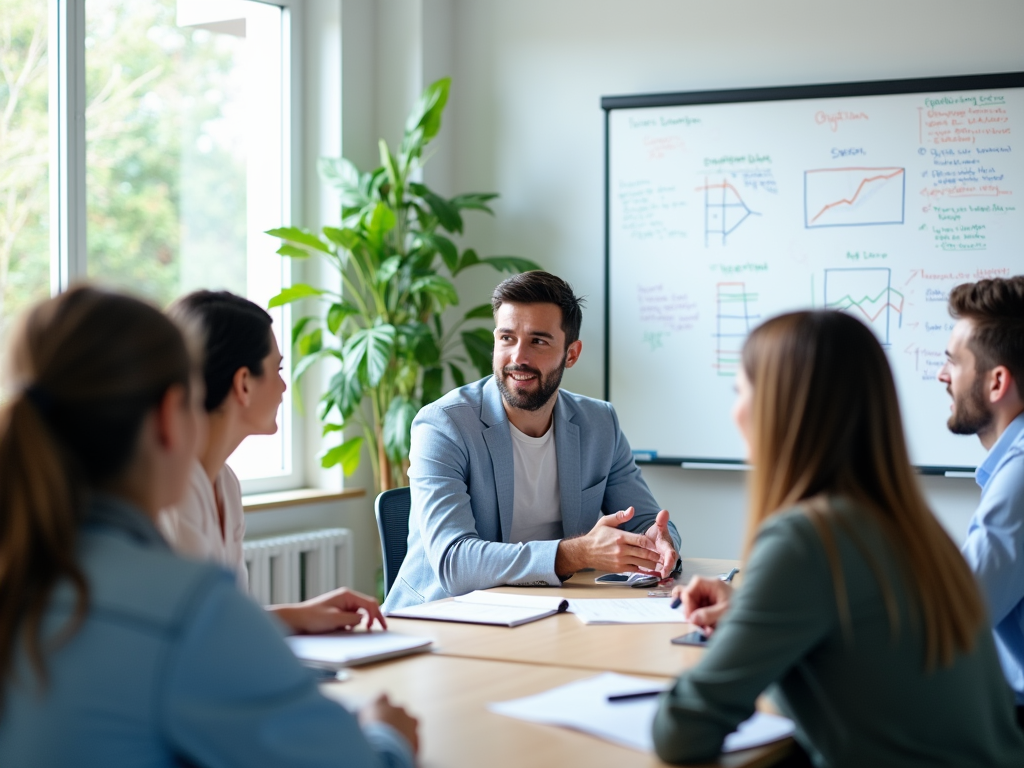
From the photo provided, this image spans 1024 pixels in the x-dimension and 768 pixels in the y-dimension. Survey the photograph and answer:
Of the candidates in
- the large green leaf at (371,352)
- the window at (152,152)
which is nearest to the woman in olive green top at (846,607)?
the window at (152,152)

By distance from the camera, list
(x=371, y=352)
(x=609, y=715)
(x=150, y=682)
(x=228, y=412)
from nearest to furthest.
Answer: (x=150, y=682) < (x=609, y=715) < (x=228, y=412) < (x=371, y=352)

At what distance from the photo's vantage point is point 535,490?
2.95m

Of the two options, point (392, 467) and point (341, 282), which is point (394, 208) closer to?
point (341, 282)

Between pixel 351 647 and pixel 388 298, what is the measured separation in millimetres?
2454

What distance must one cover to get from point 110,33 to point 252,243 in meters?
0.97

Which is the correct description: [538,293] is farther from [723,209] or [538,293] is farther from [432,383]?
[723,209]

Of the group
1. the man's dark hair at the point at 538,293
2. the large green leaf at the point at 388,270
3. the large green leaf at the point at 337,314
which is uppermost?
the large green leaf at the point at 388,270

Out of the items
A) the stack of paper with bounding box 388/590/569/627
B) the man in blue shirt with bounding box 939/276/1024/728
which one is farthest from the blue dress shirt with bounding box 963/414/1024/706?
the stack of paper with bounding box 388/590/569/627

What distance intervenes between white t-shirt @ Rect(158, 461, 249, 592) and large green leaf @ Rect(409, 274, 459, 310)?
1929 millimetres

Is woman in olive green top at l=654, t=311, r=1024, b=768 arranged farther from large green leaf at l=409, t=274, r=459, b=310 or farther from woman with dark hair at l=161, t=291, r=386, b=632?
large green leaf at l=409, t=274, r=459, b=310

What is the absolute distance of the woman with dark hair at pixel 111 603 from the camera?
100cm

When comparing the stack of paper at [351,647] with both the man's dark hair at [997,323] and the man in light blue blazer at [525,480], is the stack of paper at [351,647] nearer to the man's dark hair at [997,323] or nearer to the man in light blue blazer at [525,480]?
the man in light blue blazer at [525,480]

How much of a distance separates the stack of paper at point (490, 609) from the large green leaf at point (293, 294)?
194 cm

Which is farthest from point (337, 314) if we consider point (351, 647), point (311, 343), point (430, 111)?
point (351, 647)
